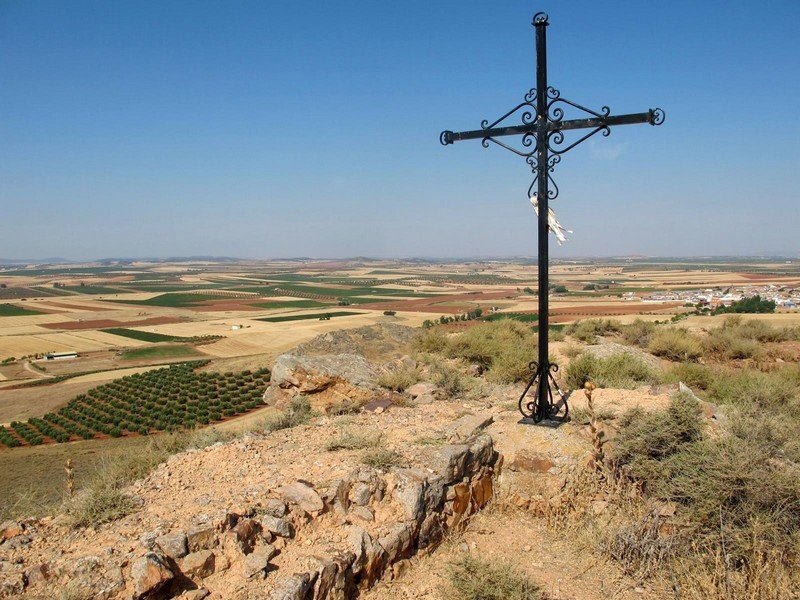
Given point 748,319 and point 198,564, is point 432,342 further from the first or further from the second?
point 748,319

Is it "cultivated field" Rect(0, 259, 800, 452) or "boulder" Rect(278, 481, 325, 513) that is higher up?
"boulder" Rect(278, 481, 325, 513)

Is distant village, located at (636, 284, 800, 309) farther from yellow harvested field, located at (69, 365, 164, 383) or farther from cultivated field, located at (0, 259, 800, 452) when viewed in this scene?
yellow harvested field, located at (69, 365, 164, 383)

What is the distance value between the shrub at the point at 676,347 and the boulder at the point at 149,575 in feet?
45.1

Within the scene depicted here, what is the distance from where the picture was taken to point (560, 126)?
6.12 m

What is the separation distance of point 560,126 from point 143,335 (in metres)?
66.7

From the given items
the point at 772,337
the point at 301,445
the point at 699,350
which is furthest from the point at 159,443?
the point at 772,337

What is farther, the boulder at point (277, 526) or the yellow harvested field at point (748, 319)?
the yellow harvested field at point (748, 319)

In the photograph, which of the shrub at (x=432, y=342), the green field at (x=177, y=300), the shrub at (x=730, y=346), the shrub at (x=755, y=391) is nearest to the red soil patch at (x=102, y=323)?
the green field at (x=177, y=300)

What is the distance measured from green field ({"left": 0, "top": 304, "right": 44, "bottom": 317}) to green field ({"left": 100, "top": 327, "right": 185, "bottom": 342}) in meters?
30.0

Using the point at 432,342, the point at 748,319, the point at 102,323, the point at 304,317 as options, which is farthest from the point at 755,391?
the point at 102,323

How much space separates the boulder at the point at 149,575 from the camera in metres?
3.28

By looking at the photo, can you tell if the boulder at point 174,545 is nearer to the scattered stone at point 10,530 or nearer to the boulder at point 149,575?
the boulder at point 149,575

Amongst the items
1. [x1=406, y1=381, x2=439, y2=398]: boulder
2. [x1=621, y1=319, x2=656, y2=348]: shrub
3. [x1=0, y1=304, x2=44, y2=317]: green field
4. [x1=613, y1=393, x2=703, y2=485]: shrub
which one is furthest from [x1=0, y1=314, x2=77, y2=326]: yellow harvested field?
[x1=613, y1=393, x2=703, y2=485]: shrub

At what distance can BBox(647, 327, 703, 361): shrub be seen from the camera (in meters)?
13.4
